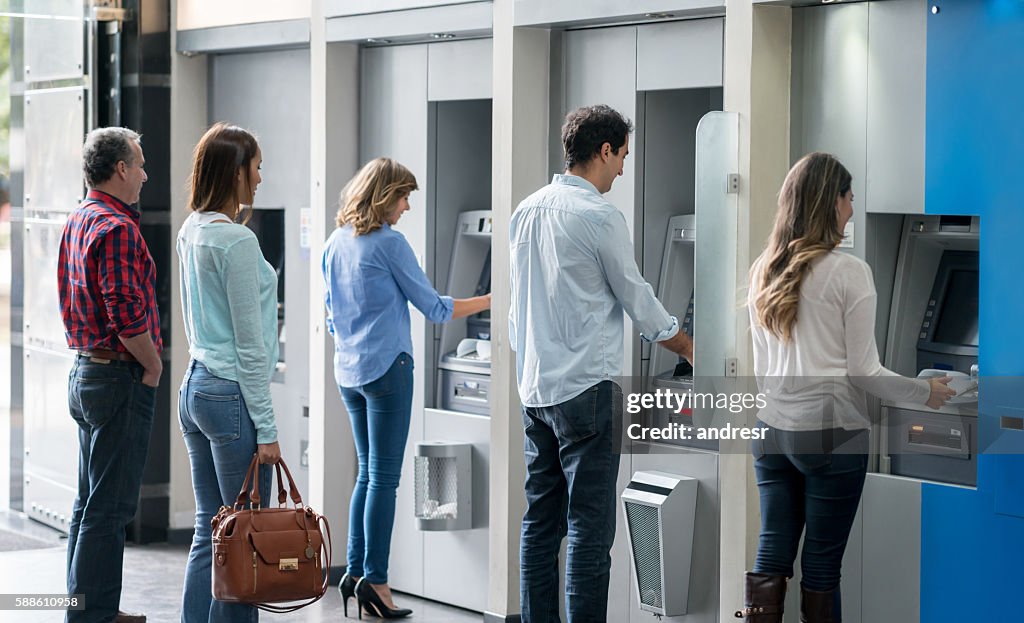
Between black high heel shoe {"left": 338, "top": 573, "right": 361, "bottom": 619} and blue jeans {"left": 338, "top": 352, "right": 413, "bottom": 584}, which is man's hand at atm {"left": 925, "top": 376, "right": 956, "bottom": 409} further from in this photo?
black high heel shoe {"left": 338, "top": 573, "right": 361, "bottom": 619}

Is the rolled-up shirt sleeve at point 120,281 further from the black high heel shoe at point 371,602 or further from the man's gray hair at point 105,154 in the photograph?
the black high heel shoe at point 371,602

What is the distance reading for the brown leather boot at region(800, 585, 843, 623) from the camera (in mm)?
4098

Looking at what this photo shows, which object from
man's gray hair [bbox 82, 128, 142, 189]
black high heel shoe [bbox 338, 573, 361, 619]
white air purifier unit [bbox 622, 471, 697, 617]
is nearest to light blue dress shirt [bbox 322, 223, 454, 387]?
black high heel shoe [bbox 338, 573, 361, 619]

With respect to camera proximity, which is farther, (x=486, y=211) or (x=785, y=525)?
(x=486, y=211)

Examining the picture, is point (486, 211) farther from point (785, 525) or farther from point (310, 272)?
point (785, 525)

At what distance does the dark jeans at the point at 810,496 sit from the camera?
4027mm

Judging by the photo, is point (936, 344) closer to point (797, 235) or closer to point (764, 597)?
point (797, 235)

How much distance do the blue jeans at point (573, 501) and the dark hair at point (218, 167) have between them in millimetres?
1108

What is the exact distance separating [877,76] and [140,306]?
7.81 feet

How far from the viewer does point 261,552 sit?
4027 mm

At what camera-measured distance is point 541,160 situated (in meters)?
5.28

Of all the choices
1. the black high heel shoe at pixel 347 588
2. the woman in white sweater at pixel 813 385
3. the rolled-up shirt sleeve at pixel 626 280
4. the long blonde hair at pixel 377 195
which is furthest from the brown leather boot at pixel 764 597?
the long blonde hair at pixel 377 195

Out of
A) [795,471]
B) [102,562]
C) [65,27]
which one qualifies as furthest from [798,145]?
[65,27]

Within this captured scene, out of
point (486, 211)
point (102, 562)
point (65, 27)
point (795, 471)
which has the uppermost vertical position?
point (65, 27)
